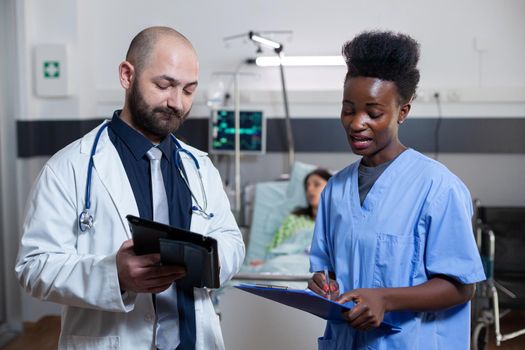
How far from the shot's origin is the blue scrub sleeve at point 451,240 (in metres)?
1.40

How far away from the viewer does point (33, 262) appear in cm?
139

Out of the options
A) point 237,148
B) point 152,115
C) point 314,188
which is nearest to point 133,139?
point 152,115

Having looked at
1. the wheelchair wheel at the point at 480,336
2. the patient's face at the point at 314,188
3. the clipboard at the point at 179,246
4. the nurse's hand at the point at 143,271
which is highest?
the clipboard at the point at 179,246

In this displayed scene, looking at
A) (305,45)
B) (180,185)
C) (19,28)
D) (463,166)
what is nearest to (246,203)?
(305,45)

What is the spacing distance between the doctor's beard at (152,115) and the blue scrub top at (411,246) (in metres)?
0.47

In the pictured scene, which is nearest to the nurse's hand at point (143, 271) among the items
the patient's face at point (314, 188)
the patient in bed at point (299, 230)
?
the patient in bed at point (299, 230)

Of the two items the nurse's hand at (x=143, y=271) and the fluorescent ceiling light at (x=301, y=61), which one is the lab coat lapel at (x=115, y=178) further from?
the fluorescent ceiling light at (x=301, y=61)

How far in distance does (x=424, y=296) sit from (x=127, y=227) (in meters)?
0.68

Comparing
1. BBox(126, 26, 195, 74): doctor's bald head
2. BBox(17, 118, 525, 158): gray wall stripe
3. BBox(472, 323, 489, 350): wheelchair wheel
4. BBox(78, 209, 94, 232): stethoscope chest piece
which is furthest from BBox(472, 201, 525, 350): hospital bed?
A: BBox(78, 209, 94, 232): stethoscope chest piece

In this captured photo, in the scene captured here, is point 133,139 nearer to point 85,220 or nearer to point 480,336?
point 85,220

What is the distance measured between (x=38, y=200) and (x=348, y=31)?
3.43m

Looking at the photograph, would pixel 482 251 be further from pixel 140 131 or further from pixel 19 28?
pixel 19 28

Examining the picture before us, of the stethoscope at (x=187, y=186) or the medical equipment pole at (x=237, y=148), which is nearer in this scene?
the stethoscope at (x=187, y=186)

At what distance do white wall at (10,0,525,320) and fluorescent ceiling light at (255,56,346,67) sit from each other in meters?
0.12
